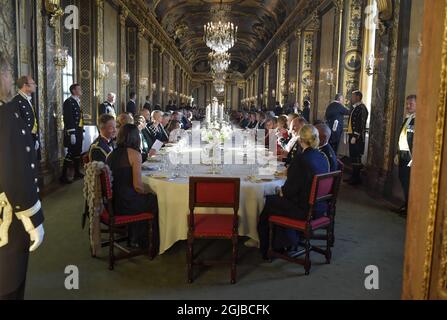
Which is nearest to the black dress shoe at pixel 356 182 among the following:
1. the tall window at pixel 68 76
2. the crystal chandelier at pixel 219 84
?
the tall window at pixel 68 76

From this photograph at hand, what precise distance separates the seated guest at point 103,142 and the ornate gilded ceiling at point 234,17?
43.3 feet

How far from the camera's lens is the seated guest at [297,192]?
13.3ft

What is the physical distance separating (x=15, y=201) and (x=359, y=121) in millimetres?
7603

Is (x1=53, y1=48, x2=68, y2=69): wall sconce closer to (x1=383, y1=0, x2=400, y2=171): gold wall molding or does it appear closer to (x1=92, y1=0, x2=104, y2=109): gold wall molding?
(x1=92, y1=0, x2=104, y2=109): gold wall molding

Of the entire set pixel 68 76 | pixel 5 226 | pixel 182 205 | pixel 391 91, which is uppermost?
pixel 68 76

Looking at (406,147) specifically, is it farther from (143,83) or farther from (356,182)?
(143,83)

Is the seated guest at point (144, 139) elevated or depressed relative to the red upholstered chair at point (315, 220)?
elevated

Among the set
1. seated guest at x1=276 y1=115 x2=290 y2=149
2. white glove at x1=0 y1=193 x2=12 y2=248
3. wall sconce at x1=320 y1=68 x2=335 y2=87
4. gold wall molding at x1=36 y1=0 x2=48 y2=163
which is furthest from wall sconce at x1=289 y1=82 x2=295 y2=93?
white glove at x1=0 y1=193 x2=12 y2=248

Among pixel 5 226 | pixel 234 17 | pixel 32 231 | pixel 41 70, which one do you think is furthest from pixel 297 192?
pixel 234 17

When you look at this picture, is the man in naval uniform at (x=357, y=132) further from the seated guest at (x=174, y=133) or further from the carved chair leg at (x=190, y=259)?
the carved chair leg at (x=190, y=259)

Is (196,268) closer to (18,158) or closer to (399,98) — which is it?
(18,158)

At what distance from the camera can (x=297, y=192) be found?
4.10 m
